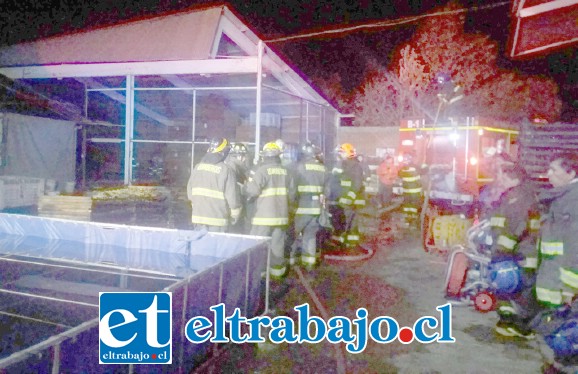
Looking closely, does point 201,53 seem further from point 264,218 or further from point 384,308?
point 384,308

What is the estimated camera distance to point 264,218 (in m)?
6.81

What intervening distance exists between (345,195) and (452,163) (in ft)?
11.8

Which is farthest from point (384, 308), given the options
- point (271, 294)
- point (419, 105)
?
point (419, 105)

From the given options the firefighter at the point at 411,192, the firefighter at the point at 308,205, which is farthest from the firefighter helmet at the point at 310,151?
the firefighter at the point at 411,192

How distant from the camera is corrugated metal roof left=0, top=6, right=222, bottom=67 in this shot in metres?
10.3

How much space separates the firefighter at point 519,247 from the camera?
202 inches

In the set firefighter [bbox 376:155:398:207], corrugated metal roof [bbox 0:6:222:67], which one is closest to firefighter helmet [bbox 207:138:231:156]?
corrugated metal roof [bbox 0:6:222:67]

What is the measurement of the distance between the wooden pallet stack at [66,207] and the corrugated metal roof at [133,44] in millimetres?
3708

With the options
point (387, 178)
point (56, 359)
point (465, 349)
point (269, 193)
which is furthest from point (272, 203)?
point (387, 178)

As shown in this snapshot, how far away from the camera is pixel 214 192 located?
6.35m

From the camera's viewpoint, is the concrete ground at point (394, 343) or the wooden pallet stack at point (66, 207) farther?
the wooden pallet stack at point (66, 207)

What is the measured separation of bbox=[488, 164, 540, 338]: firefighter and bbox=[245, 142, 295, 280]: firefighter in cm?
283

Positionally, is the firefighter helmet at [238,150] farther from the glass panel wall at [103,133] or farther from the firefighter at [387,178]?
the firefighter at [387,178]

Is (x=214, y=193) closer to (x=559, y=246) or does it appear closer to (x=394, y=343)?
(x=394, y=343)
